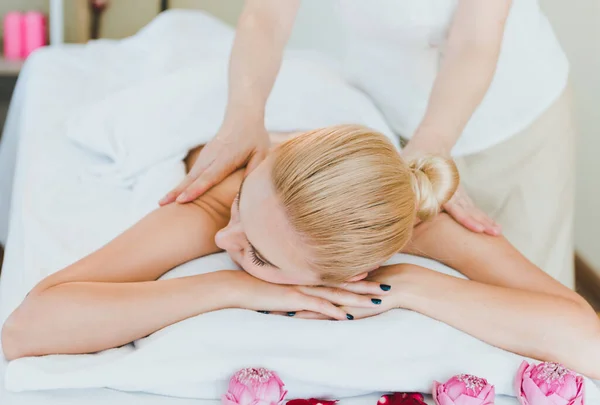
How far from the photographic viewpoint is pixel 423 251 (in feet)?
4.10

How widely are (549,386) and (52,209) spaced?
98cm

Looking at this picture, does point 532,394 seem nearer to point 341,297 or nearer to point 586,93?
point 341,297

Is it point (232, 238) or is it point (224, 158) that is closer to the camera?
point (232, 238)

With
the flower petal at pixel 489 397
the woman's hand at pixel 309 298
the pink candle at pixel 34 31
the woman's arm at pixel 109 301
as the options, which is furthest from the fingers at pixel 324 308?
the pink candle at pixel 34 31

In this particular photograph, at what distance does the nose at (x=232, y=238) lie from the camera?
1.09 metres

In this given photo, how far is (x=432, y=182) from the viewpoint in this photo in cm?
109

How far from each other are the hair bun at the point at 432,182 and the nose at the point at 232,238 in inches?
10.3

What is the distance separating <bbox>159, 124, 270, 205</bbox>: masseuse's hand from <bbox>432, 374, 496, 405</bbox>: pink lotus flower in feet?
1.79

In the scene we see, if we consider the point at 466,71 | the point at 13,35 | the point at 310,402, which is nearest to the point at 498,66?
the point at 466,71

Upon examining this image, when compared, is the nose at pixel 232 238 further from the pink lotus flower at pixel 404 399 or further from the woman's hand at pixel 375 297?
the pink lotus flower at pixel 404 399

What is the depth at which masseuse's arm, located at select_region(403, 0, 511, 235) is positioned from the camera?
1313 mm

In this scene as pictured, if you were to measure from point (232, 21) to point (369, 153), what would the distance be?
9.24 ft

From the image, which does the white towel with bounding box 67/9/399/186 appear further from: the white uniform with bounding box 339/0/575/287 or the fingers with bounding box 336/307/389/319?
the fingers with bounding box 336/307/389/319

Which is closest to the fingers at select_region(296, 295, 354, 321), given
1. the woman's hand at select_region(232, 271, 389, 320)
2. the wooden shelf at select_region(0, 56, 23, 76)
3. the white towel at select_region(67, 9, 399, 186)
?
the woman's hand at select_region(232, 271, 389, 320)
